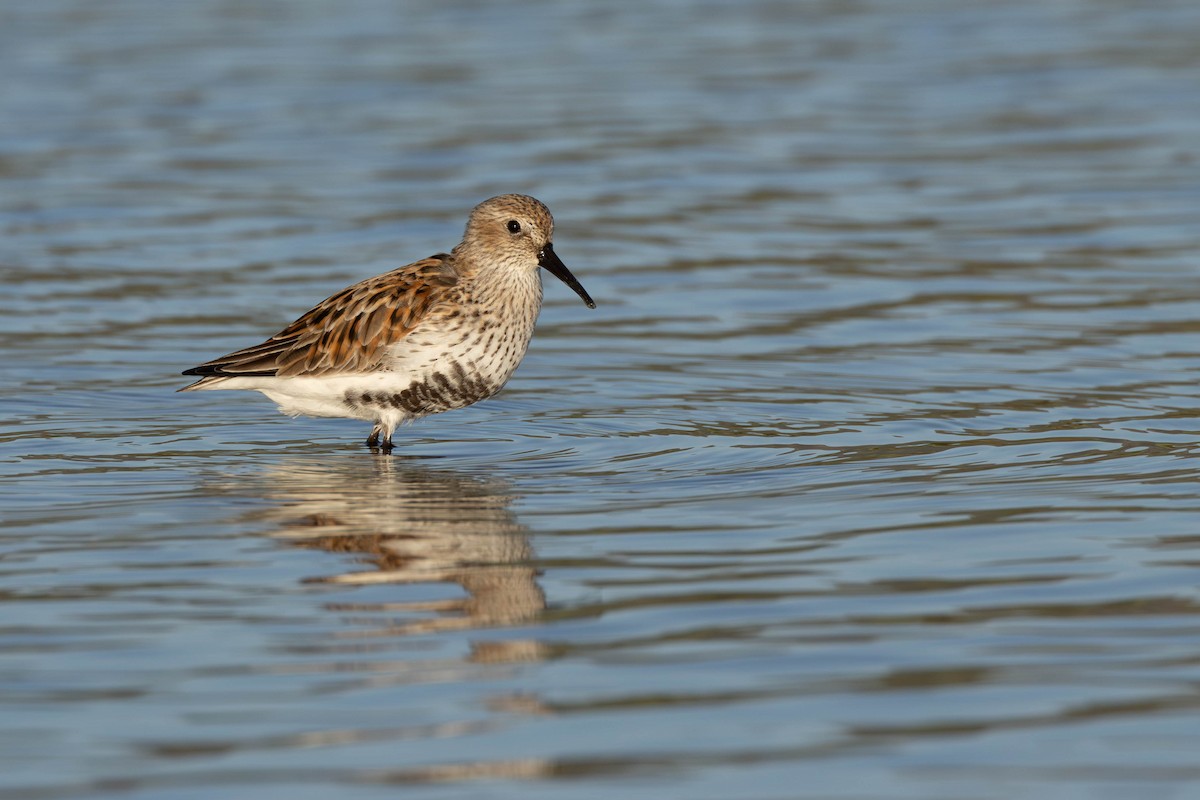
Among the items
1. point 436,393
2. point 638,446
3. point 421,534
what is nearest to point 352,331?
point 436,393

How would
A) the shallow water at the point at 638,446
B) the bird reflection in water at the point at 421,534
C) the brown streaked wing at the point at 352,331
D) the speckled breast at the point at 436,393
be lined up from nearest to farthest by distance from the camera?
the shallow water at the point at 638,446
the bird reflection in water at the point at 421,534
the speckled breast at the point at 436,393
the brown streaked wing at the point at 352,331

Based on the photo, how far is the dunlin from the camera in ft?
43.4

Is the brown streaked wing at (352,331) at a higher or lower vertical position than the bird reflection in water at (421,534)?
higher

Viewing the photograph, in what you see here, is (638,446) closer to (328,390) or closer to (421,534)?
(328,390)

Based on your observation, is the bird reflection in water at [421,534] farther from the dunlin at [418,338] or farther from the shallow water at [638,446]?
→ the dunlin at [418,338]

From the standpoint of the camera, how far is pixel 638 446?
13.2 meters

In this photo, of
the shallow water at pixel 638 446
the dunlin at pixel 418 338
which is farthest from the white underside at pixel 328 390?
the shallow water at pixel 638 446

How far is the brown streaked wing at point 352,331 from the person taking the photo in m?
13.3

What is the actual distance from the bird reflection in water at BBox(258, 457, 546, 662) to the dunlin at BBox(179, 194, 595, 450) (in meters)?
0.48

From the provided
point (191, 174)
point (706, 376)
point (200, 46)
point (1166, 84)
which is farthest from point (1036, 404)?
point (200, 46)

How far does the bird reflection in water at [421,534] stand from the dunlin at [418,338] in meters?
0.48

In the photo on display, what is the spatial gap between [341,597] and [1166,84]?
20906mm

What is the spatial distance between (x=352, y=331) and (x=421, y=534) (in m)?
2.82

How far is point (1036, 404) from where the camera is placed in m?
14.2
